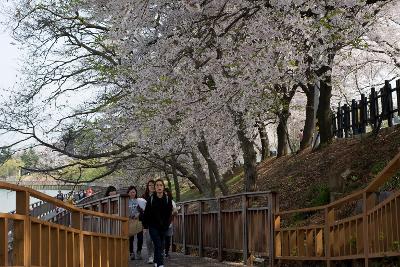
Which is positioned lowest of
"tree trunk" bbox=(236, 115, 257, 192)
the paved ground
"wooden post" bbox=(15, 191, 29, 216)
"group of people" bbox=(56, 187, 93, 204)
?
the paved ground

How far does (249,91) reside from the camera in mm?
14797

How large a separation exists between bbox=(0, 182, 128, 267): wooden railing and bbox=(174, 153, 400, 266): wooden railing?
→ 2.75 m

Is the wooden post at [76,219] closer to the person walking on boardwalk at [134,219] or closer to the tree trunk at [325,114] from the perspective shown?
the person walking on boardwalk at [134,219]

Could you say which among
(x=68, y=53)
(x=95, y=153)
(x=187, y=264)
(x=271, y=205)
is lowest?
(x=187, y=264)

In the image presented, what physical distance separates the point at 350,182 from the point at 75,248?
9.39 m

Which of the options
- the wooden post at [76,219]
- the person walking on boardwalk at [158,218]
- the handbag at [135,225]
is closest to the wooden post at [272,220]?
the person walking on boardwalk at [158,218]

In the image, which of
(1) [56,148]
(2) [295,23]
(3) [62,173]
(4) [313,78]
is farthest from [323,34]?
(3) [62,173]

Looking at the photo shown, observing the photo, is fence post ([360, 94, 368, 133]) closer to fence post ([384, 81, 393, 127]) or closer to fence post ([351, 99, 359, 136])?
fence post ([351, 99, 359, 136])

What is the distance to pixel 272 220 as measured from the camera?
12.4 m

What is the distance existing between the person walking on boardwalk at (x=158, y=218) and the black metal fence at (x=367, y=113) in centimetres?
861

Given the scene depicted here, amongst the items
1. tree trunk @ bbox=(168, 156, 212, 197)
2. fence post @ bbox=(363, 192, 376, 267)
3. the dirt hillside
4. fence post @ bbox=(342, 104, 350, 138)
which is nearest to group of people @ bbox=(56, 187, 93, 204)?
tree trunk @ bbox=(168, 156, 212, 197)

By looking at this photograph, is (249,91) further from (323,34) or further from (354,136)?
(354,136)

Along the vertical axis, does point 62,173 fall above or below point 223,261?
above

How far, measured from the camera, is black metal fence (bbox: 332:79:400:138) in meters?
19.5
